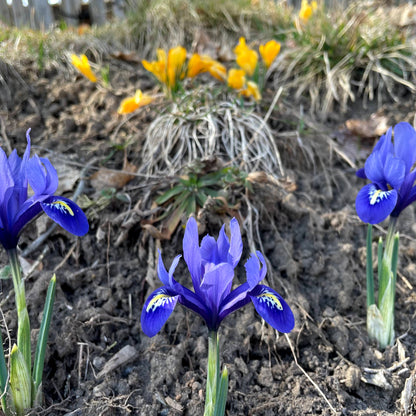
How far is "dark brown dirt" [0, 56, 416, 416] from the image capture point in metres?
1.92

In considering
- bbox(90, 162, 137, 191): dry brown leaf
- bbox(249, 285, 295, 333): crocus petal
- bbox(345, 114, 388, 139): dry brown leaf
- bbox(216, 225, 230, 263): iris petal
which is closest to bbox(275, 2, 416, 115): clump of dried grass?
bbox(345, 114, 388, 139): dry brown leaf

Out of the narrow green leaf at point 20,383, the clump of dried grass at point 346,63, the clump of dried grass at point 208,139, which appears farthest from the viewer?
the clump of dried grass at point 346,63

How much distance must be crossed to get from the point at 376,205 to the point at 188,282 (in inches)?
38.7

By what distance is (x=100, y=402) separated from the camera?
1830 mm

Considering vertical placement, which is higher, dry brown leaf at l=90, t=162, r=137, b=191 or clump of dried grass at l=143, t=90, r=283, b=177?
clump of dried grass at l=143, t=90, r=283, b=177

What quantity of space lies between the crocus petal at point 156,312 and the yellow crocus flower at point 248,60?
2.10 m

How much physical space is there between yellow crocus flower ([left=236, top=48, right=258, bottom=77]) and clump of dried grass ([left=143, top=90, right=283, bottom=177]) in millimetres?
293

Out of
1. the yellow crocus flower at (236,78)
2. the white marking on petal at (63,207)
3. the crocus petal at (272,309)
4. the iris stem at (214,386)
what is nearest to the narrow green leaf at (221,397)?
the iris stem at (214,386)

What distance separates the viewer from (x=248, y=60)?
3158mm

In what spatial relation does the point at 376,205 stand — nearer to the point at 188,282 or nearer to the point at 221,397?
the point at 221,397

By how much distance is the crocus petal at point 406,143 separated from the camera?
1.92 meters

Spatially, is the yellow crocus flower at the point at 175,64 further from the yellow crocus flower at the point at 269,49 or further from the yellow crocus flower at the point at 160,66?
the yellow crocus flower at the point at 269,49

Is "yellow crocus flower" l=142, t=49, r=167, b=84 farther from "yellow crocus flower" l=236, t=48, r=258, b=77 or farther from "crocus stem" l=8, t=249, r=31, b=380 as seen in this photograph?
"crocus stem" l=8, t=249, r=31, b=380

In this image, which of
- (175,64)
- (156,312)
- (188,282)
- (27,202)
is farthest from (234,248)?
(175,64)
